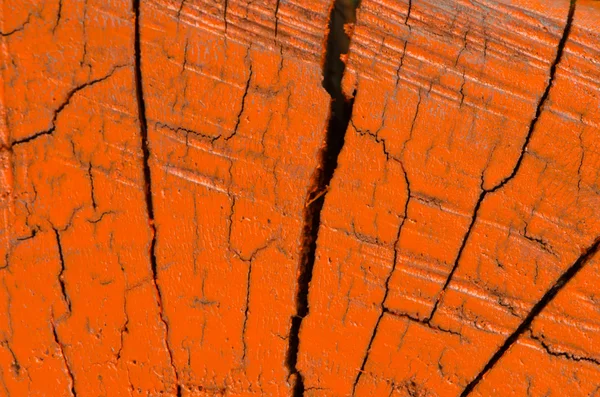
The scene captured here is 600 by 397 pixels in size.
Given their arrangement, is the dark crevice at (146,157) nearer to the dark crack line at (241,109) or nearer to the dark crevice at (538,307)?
the dark crack line at (241,109)

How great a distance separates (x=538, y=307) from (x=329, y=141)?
539mm

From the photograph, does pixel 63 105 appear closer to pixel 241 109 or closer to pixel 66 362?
pixel 241 109

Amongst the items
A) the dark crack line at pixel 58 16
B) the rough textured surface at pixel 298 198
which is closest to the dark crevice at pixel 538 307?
the rough textured surface at pixel 298 198

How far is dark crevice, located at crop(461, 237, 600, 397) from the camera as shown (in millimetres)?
1218

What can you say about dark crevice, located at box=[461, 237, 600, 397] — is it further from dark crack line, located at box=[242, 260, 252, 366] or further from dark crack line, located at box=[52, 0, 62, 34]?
dark crack line, located at box=[52, 0, 62, 34]

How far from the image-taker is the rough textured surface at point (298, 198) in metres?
1.16

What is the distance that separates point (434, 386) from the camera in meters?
1.29

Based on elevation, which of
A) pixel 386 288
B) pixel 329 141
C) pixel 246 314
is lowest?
pixel 246 314

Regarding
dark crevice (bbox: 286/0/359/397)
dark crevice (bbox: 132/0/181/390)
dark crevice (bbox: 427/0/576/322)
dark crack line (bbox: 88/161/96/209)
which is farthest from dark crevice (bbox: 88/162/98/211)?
dark crevice (bbox: 427/0/576/322)

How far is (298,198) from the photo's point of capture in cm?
121

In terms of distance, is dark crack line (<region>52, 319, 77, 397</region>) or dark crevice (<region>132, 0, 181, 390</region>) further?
dark crack line (<region>52, 319, 77, 397</region>)

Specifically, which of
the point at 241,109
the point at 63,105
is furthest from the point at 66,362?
the point at 241,109

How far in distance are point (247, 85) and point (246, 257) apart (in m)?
0.34

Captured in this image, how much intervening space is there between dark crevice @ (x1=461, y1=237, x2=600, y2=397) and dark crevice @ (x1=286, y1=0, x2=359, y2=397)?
0.39 metres
